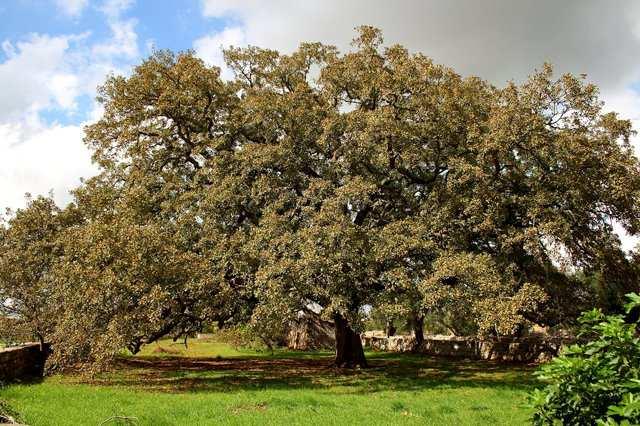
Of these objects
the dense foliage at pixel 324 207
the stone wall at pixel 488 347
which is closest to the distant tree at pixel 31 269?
the dense foliage at pixel 324 207

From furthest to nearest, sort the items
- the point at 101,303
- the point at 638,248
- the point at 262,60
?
the point at 262,60 < the point at 638,248 < the point at 101,303

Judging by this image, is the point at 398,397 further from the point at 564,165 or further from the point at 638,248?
the point at 638,248

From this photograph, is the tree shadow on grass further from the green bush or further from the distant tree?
the green bush

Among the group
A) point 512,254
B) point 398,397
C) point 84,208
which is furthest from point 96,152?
point 512,254

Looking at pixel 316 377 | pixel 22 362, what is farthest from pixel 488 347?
pixel 22 362

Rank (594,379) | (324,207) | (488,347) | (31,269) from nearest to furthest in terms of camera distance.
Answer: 1. (594,379)
2. (324,207)
3. (31,269)
4. (488,347)

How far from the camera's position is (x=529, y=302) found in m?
19.6

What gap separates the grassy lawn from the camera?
12609 mm

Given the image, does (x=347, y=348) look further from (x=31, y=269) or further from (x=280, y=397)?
(x=31, y=269)

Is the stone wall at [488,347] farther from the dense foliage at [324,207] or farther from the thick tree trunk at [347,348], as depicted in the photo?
the thick tree trunk at [347,348]

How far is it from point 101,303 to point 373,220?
1194 cm

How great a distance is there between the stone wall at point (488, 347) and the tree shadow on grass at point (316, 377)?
2623mm

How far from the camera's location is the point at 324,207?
69.4 feet

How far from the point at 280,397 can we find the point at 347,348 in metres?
12.1
